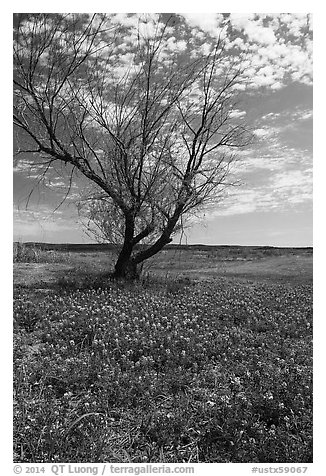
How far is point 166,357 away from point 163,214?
179 centimetres

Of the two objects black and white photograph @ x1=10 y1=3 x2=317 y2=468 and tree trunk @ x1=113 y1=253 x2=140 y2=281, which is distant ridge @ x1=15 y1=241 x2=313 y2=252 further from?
tree trunk @ x1=113 y1=253 x2=140 y2=281

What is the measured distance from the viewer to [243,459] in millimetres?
4113

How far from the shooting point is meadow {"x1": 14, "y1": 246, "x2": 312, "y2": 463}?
415 cm

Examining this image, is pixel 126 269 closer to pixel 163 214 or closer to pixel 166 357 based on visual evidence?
pixel 163 214

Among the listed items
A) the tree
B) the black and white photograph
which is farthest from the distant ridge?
the tree

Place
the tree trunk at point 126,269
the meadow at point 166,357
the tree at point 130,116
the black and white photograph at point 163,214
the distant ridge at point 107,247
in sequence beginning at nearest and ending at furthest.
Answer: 1. the meadow at point 166,357
2. the black and white photograph at point 163,214
3. the tree at point 130,116
4. the distant ridge at point 107,247
5. the tree trunk at point 126,269

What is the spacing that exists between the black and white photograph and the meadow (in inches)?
0.8

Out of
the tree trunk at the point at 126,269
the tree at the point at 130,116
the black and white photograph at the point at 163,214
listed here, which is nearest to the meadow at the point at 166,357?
the black and white photograph at the point at 163,214

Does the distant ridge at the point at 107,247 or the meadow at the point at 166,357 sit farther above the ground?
the distant ridge at the point at 107,247

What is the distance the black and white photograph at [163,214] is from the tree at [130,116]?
16 millimetres

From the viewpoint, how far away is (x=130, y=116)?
5.74 m

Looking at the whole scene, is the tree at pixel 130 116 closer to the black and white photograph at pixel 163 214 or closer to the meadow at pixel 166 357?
the black and white photograph at pixel 163 214

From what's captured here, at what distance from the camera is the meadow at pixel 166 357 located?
415 cm
